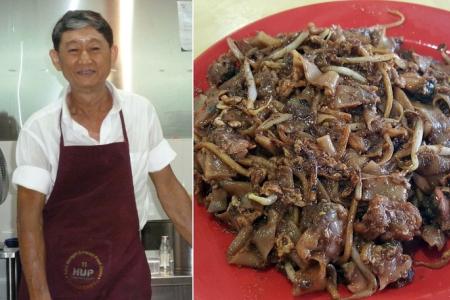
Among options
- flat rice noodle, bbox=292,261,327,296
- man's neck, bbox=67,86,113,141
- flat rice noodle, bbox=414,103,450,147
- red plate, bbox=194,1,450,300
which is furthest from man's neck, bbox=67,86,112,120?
flat rice noodle, bbox=414,103,450,147

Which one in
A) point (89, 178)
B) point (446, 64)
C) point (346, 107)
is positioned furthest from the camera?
point (446, 64)

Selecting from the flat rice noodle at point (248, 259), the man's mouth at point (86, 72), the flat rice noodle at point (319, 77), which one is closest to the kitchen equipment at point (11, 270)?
the man's mouth at point (86, 72)

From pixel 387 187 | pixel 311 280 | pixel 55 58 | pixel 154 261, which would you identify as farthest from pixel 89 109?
pixel 387 187

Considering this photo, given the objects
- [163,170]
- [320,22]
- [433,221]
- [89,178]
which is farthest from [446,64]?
[89,178]

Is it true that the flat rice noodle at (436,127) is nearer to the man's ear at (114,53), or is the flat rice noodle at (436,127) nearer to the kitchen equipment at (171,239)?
the kitchen equipment at (171,239)

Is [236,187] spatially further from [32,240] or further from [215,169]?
[32,240]

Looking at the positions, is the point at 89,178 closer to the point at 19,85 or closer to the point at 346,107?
the point at 19,85
